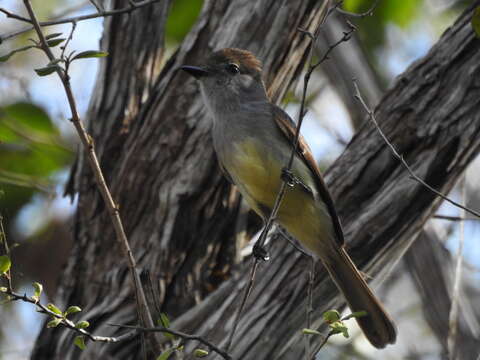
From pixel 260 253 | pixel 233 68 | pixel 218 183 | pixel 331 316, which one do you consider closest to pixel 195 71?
pixel 233 68

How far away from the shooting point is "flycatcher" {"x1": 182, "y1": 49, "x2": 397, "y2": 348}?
3.76 m

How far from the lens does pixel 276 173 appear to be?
12.1 feet

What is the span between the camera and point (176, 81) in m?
4.32

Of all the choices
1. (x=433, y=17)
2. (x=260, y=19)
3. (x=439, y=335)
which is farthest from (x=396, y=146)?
(x=433, y=17)

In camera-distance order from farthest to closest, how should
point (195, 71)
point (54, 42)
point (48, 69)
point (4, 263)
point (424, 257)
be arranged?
point (424, 257) → point (195, 71) → point (54, 42) → point (48, 69) → point (4, 263)

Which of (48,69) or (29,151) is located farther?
(29,151)

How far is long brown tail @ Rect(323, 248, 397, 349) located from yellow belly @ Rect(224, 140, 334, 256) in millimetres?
181

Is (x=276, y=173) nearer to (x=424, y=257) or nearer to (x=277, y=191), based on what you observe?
(x=277, y=191)

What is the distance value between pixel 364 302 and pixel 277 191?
0.72 meters

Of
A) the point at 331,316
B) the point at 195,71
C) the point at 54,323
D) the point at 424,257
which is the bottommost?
the point at 54,323

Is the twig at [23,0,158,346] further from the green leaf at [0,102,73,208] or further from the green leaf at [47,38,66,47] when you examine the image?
the green leaf at [0,102,73,208]

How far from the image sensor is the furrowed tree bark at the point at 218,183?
12.5ft

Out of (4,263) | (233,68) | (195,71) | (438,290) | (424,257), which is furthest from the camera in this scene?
(424,257)

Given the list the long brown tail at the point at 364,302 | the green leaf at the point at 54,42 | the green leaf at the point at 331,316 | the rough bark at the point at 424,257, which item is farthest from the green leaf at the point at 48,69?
the rough bark at the point at 424,257
